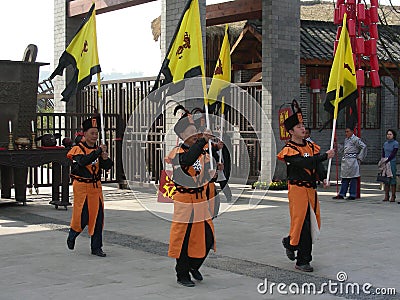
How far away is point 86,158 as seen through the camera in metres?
7.79

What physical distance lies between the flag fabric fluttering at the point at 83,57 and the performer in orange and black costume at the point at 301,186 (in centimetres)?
308

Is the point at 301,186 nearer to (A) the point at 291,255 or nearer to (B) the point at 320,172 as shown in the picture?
(B) the point at 320,172

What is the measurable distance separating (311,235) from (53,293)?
2638mm

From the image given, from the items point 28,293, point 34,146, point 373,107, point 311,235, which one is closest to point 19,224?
point 34,146

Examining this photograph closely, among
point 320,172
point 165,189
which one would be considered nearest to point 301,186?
point 320,172

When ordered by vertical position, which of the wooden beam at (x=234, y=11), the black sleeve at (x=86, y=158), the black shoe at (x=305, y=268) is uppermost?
the wooden beam at (x=234, y=11)

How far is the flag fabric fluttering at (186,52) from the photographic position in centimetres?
Result: 838

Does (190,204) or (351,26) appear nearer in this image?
(190,204)

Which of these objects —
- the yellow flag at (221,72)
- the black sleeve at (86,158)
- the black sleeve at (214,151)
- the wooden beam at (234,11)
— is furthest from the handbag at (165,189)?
the wooden beam at (234,11)

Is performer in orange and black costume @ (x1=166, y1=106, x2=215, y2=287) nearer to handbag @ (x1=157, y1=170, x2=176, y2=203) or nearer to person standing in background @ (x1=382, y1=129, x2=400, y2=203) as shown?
handbag @ (x1=157, y1=170, x2=176, y2=203)

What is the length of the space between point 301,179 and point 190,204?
131cm

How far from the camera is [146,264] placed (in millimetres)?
7332

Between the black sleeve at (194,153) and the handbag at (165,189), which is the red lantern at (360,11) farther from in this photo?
the black sleeve at (194,153)

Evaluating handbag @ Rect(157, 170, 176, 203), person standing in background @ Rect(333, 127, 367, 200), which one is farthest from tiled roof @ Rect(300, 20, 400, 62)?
handbag @ Rect(157, 170, 176, 203)
